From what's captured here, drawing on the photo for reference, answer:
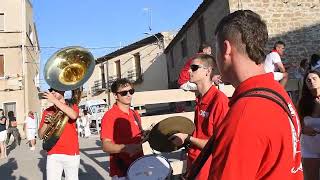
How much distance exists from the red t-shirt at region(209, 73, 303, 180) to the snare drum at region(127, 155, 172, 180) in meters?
2.36

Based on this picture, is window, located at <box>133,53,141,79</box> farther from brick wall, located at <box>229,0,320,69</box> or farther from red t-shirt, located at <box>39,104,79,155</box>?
red t-shirt, located at <box>39,104,79,155</box>

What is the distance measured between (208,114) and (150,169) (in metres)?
0.91

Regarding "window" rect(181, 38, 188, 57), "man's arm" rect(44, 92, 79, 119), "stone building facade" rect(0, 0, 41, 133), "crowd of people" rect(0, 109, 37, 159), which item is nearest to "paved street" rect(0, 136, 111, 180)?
"crowd of people" rect(0, 109, 37, 159)

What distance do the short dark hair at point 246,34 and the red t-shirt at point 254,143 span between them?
8.9 inches

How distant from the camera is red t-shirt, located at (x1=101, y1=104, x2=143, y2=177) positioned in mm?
4281

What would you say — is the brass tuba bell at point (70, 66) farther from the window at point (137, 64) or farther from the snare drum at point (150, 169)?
the window at point (137, 64)

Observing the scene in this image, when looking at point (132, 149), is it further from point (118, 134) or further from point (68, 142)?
point (68, 142)

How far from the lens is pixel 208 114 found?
130 inches

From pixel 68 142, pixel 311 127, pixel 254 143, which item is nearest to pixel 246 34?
pixel 254 143

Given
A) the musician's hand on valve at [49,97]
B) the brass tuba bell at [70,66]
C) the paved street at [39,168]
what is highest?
the brass tuba bell at [70,66]

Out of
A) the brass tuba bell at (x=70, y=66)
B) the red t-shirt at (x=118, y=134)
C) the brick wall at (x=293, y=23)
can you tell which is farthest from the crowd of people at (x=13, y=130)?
the red t-shirt at (x=118, y=134)

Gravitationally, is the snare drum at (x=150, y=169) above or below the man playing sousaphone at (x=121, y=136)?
below

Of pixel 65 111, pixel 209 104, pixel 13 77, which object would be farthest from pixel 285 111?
pixel 13 77

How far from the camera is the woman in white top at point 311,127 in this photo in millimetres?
4684
